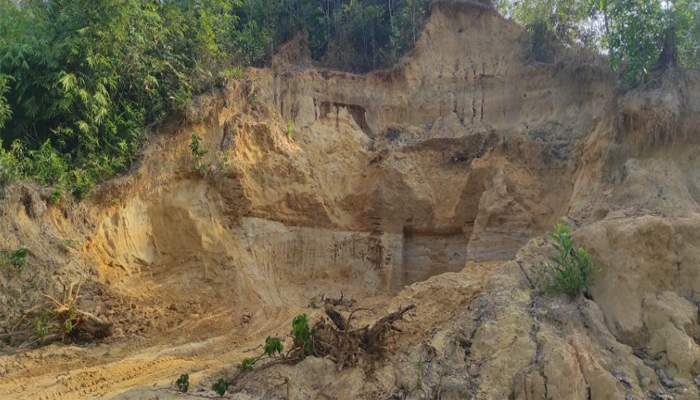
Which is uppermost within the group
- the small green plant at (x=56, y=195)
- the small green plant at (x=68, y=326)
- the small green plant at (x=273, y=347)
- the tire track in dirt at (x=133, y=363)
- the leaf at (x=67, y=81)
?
the leaf at (x=67, y=81)

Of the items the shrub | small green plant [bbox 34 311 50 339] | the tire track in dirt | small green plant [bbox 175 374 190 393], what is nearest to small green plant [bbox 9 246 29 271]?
small green plant [bbox 34 311 50 339]

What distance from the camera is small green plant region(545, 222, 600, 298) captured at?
9.12 meters

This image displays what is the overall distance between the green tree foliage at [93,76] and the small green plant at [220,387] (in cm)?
574

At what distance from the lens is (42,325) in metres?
10.2

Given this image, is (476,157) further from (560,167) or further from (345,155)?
(345,155)

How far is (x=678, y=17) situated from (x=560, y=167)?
13.0 feet

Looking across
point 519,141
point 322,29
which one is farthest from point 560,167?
point 322,29

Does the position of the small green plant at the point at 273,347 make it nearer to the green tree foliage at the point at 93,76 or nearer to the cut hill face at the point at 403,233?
the cut hill face at the point at 403,233

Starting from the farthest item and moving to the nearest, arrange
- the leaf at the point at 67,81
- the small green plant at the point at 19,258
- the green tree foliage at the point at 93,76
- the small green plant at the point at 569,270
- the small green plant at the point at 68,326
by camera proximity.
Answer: the green tree foliage at the point at 93,76 < the leaf at the point at 67,81 < the small green plant at the point at 19,258 < the small green plant at the point at 68,326 < the small green plant at the point at 569,270

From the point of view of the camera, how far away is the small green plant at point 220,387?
8258 mm

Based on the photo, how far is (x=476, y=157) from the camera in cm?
1645

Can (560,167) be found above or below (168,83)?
below

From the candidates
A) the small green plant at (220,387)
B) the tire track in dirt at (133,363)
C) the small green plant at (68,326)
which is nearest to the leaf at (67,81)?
the small green plant at (68,326)

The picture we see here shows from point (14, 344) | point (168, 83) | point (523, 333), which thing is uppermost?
point (168, 83)
